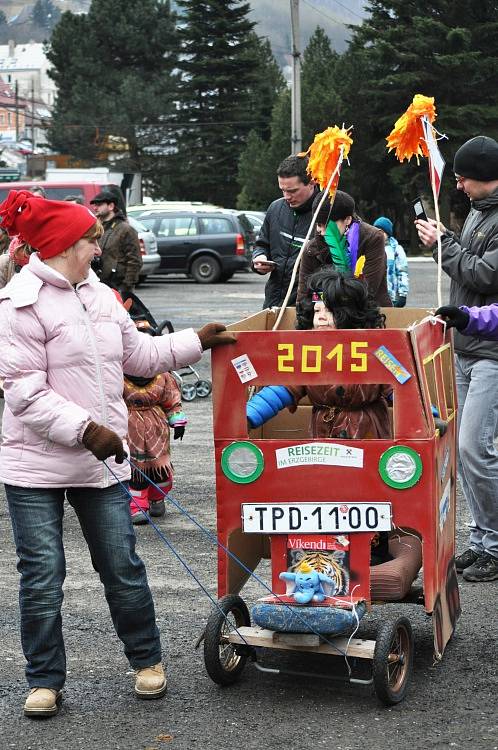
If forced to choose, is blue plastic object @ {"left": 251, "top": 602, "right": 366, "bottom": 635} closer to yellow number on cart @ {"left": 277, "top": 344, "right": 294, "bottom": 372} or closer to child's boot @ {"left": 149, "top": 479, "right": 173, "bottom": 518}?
yellow number on cart @ {"left": 277, "top": 344, "right": 294, "bottom": 372}

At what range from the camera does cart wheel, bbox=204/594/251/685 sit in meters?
4.42

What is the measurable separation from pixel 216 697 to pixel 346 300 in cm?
151

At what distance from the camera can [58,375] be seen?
427cm

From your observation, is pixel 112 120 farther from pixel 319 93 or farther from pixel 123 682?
pixel 123 682

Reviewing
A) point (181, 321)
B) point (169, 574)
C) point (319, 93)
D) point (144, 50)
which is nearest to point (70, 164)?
point (144, 50)

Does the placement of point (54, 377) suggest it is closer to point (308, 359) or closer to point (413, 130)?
point (308, 359)

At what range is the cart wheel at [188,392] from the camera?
39.5 ft

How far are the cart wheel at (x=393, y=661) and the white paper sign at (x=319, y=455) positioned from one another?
57 cm

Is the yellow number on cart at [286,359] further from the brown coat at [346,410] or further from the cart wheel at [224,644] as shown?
the cart wheel at [224,644]

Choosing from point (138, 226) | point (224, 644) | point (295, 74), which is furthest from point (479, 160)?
point (295, 74)

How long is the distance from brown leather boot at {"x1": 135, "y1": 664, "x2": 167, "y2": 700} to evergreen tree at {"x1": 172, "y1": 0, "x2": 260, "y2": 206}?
67.1 metres

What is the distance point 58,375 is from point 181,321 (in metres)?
14.6

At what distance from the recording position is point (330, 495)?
4.44 m

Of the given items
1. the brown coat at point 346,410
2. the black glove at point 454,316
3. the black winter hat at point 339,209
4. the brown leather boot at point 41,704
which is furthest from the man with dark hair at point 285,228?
the brown leather boot at point 41,704
